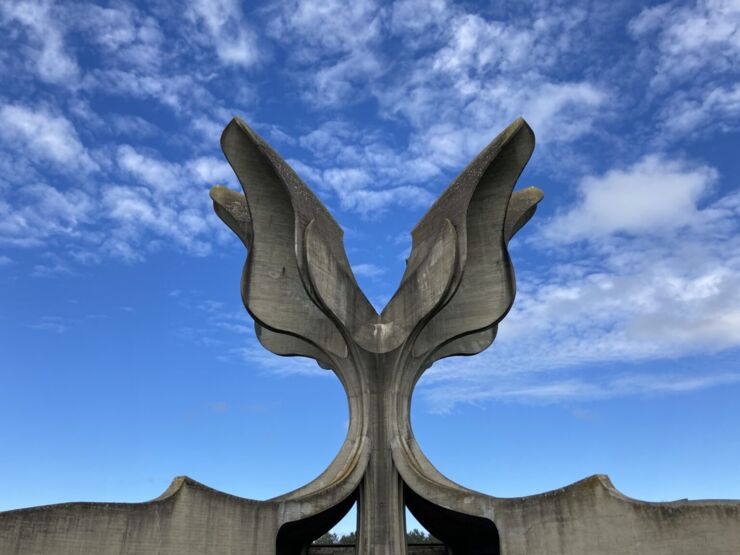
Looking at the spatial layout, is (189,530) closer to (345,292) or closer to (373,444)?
(373,444)

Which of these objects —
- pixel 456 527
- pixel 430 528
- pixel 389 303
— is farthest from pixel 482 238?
pixel 430 528

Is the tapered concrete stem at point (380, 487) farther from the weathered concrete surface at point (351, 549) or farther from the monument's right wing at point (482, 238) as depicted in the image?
the weathered concrete surface at point (351, 549)

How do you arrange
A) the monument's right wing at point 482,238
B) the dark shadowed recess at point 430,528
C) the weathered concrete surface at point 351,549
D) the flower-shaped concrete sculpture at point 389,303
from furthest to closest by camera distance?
the weathered concrete surface at point 351,549
the monument's right wing at point 482,238
the flower-shaped concrete sculpture at point 389,303
the dark shadowed recess at point 430,528

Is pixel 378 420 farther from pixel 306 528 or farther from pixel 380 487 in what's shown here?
pixel 306 528

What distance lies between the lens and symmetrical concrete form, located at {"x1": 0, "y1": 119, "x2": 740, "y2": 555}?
12289mm

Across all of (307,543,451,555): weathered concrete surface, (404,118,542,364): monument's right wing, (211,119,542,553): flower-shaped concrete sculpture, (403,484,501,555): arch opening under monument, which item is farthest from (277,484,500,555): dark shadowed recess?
(404,118,542,364): monument's right wing

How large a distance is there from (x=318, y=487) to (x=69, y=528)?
5353 millimetres

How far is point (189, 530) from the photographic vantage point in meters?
12.9

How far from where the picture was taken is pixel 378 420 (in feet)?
53.9

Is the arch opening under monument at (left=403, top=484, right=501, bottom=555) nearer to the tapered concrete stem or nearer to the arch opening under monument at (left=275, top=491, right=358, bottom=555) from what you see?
the tapered concrete stem

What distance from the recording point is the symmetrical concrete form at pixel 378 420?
12289 millimetres

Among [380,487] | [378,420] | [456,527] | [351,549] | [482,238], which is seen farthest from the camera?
[351,549]

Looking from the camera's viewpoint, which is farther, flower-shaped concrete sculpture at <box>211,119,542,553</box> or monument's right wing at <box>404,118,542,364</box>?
monument's right wing at <box>404,118,542,364</box>

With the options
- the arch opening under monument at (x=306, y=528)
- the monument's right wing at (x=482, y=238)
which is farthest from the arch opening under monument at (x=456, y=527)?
the monument's right wing at (x=482, y=238)
